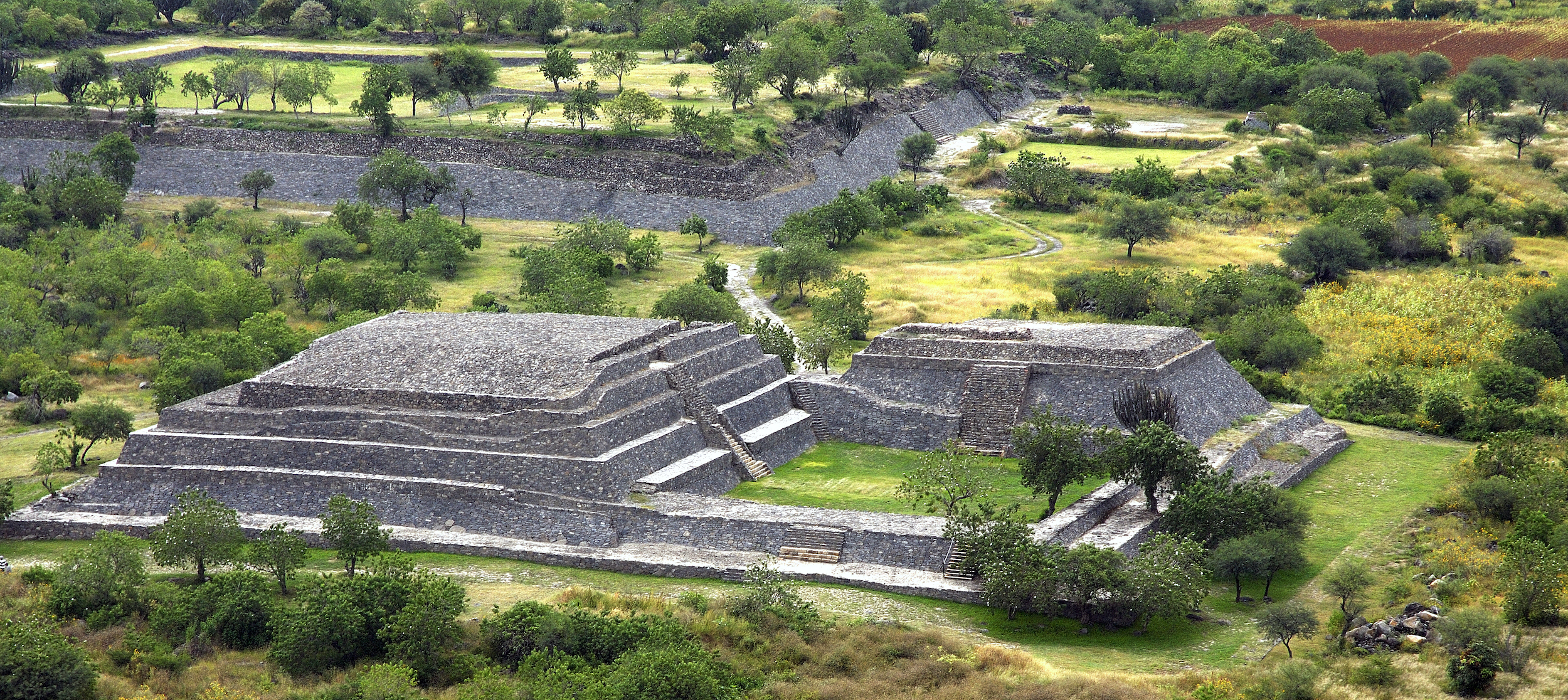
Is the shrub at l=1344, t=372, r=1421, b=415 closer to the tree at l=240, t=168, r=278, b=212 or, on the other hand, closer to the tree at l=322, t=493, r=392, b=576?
the tree at l=322, t=493, r=392, b=576

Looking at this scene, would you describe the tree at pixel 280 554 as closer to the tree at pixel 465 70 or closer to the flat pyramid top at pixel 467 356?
the flat pyramid top at pixel 467 356

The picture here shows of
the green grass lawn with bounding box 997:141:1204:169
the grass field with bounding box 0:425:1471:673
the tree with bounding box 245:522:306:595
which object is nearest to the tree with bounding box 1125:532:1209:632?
the grass field with bounding box 0:425:1471:673

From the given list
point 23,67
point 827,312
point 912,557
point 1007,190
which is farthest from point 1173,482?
point 23,67

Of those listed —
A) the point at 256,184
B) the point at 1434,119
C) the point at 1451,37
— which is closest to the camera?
the point at 256,184

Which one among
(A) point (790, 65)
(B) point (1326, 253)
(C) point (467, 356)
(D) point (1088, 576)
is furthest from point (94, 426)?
(A) point (790, 65)

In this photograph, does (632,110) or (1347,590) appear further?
(632,110)

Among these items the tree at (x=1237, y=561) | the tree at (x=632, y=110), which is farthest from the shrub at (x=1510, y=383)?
the tree at (x=632, y=110)

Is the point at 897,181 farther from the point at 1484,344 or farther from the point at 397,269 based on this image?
the point at 1484,344

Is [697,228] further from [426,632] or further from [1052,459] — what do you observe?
[426,632]
